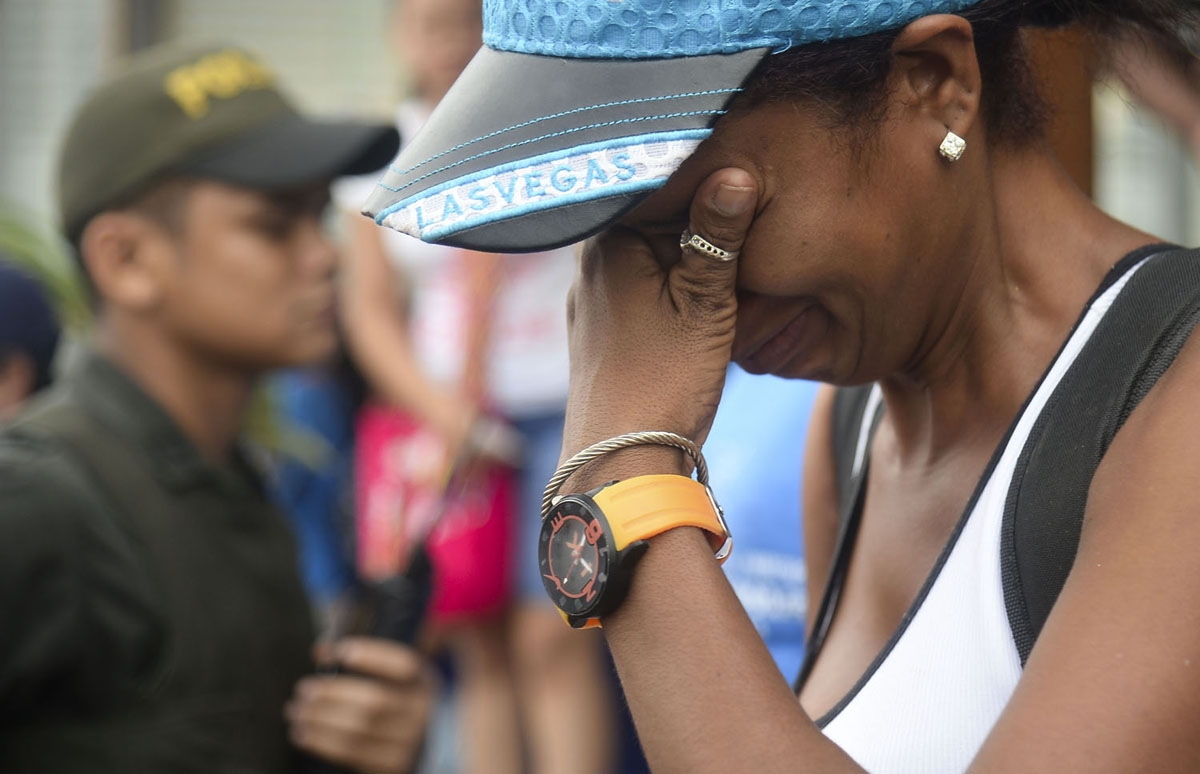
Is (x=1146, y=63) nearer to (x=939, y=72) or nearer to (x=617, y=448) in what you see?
(x=939, y=72)

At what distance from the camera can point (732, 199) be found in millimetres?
1313

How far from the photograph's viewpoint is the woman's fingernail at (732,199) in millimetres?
1312

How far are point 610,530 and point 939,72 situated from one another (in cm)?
56

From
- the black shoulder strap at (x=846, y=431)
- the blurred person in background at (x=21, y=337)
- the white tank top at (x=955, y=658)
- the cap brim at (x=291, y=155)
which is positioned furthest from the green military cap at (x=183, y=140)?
the white tank top at (x=955, y=658)

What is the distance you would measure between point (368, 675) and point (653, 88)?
1824mm

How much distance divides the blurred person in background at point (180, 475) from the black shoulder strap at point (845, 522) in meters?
1.24

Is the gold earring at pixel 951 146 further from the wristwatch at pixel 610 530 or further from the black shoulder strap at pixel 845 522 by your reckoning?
the black shoulder strap at pixel 845 522

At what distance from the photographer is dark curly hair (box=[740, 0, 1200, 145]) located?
4.32 feet

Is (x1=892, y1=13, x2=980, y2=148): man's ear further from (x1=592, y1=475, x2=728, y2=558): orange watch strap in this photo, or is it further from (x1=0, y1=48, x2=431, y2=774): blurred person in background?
(x1=0, y1=48, x2=431, y2=774): blurred person in background

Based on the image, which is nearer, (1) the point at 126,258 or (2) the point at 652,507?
(2) the point at 652,507

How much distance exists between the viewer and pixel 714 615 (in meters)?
1.26

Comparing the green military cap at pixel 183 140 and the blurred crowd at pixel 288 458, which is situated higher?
the green military cap at pixel 183 140

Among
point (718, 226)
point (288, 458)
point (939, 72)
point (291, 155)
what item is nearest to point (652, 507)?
point (718, 226)

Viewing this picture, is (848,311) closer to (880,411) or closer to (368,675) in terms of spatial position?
(880,411)
